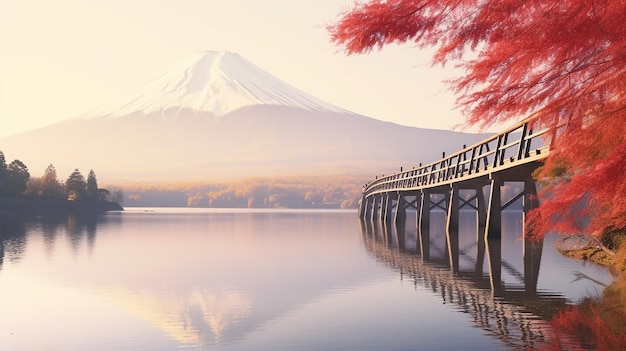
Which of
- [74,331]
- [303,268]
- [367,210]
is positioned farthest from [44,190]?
[74,331]

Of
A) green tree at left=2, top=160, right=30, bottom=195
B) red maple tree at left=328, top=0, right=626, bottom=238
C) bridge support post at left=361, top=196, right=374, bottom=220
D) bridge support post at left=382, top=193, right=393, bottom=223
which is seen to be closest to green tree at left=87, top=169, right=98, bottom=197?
green tree at left=2, top=160, right=30, bottom=195

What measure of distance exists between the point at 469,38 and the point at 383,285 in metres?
11.2

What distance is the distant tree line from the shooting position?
478 ft

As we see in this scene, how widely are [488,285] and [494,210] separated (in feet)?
60.7

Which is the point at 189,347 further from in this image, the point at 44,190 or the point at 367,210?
the point at 44,190

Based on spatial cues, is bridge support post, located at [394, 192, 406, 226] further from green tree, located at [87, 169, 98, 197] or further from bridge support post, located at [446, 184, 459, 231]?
green tree, located at [87, 169, 98, 197]

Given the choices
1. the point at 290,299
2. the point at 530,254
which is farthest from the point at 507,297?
the point at 530,254

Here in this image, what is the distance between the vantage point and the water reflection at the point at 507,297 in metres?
12.8

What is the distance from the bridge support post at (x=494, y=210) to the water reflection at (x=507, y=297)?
2931 millimetres

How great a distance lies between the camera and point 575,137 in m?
12.2

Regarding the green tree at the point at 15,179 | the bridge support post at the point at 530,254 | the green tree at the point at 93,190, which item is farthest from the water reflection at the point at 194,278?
the green tree at the point at 93,190

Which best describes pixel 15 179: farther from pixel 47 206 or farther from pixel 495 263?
pixel 495 263

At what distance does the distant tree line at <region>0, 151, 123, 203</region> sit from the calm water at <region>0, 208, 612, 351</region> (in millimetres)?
116754

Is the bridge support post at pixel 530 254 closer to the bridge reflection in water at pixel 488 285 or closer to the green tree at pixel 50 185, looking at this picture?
A: the bridge reflection in water at pixel 488 285
